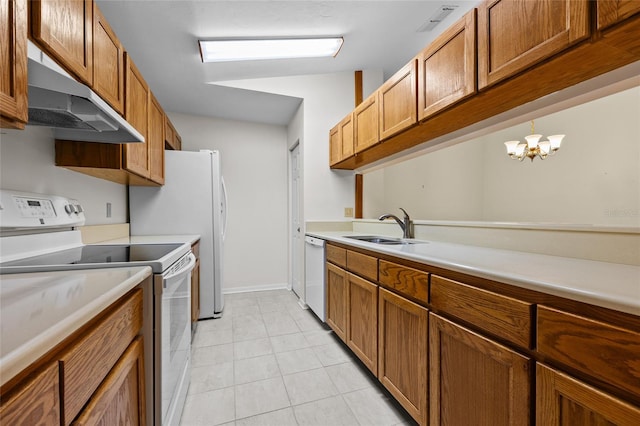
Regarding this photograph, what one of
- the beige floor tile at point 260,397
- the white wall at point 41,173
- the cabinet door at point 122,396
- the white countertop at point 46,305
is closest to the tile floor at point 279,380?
the beige floor tile at point 260,397

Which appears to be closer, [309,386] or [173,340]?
[173,340]

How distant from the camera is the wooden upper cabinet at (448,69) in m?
1.37

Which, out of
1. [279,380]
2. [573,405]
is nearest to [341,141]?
[279,380]

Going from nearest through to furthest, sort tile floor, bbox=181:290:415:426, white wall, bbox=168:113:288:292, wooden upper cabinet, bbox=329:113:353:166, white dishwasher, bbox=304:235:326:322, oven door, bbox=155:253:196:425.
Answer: oven door, bbox=155:253:196:425 → tile floor, bbox=181:290:415:426 → white dishwasher, bbox=304:235:326:322 → wooden upper cabinet, bbox=329:113:353:166 → white wall, bbox=168:113:288:292

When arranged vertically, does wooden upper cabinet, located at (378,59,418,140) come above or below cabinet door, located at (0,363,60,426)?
above

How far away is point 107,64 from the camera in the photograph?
147cm

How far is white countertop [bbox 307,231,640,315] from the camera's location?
65cm

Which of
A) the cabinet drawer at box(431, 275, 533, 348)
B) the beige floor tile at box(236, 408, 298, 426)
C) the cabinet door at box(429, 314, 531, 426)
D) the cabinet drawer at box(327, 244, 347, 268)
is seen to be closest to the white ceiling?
the cabinet drawer at box(327, 244, 347, 268)

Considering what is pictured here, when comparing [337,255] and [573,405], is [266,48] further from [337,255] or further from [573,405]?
[573,405]

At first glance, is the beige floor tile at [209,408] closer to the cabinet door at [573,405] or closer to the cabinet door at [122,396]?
the cabinet door at [122,396]

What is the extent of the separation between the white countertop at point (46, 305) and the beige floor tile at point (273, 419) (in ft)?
3.28

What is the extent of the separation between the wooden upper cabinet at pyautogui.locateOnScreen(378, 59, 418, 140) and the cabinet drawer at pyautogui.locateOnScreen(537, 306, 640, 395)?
54.1 inches

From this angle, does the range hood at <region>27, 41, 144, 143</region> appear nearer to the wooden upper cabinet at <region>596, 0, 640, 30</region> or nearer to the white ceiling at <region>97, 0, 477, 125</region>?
the white ceiling at <region>97, 0, 477, 125</region>

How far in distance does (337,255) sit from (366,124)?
3.84 ft
